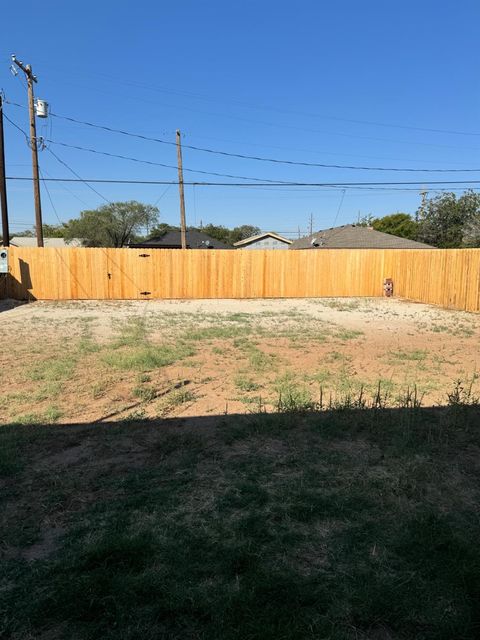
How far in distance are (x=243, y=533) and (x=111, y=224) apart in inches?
1684

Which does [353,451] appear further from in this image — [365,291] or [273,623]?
[365,291]

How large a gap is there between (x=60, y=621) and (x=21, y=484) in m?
1.35

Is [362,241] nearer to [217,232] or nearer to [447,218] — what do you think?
[447,218]

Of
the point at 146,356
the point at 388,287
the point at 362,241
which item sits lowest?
the point at 146,356

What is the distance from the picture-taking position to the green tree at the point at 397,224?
153ft

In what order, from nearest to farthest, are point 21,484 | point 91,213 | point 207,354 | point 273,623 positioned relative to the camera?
point 273,623, point 21,484, point 207,354, point 91,213

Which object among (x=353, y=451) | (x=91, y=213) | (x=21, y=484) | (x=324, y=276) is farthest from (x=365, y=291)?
(x=91, y=213)

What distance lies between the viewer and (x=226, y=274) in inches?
674

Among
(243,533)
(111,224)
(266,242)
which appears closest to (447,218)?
(266,242)

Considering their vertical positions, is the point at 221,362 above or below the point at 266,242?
below

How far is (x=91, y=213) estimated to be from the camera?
4231 centimetres

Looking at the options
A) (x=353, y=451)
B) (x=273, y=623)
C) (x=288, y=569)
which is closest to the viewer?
(x=273, y=623)

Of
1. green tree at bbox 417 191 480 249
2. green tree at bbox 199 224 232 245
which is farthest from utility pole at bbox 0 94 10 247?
green tree at bbox 199 224 232 245

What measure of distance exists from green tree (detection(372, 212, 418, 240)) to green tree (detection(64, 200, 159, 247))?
2646cm
